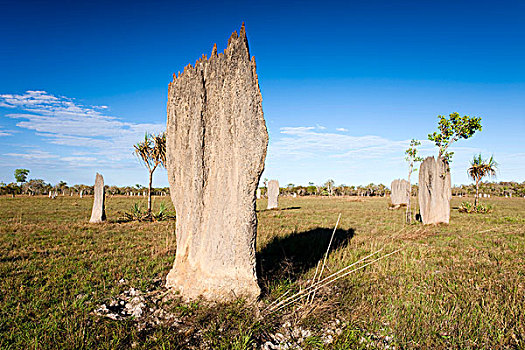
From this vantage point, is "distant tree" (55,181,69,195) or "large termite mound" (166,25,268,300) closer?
"large termite mound" (166,25,268,300)

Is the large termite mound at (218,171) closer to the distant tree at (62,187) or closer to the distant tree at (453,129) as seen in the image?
the distant tree at (453,129)

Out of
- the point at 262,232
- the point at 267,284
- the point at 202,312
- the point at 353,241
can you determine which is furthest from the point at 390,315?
the point at 262,232

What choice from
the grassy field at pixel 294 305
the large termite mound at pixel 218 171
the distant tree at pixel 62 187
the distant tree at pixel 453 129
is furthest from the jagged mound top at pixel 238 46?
the distant tree at pixel 62 187

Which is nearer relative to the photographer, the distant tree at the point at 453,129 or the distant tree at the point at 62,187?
the distant tree at the point at 453,129

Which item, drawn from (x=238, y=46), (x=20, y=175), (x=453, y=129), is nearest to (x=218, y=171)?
(x=238, y=46)

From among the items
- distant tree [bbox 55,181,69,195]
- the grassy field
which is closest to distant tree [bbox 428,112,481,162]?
the grassy field

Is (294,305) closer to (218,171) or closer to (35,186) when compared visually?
(218,171)

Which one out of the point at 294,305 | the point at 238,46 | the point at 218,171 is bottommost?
the point at 294,305

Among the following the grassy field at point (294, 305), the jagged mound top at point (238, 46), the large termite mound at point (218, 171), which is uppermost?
the jagged mound top at point (238, 46)

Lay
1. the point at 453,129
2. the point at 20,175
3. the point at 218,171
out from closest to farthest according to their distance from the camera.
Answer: the point at 218,171 → the point at 453,129 → the point at 20,175

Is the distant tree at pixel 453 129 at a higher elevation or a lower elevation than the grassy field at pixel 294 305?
higher

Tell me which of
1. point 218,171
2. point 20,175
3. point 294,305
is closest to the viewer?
point 294,305

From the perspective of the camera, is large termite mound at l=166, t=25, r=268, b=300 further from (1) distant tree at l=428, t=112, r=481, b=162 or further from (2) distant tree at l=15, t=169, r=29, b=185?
(2) distant tree at l=15, t=169, r=29, b=185

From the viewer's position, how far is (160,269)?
655cm
